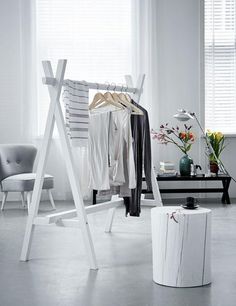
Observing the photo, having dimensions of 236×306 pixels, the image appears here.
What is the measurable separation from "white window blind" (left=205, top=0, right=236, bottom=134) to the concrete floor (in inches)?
92.0

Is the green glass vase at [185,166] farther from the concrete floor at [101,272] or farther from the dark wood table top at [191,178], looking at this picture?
the concrete floor at [101,272]

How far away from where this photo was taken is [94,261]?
381cm

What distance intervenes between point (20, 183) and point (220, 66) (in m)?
3.08

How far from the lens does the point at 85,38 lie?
754 centimetres

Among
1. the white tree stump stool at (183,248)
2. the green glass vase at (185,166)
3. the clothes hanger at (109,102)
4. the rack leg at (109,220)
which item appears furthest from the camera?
the green glass vase at (185,166)

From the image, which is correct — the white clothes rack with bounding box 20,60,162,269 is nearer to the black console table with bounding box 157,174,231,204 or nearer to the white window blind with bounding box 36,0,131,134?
the black console table with bounding box 157,174,231,204

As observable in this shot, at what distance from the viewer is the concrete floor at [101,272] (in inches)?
123

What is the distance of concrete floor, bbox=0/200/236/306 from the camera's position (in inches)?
123

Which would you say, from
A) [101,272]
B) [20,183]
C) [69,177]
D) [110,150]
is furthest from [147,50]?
[101,272]

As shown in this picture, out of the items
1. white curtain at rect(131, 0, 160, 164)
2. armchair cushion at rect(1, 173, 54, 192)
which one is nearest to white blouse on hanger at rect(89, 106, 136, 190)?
armchair cushion at rect(1, 173, 54, 192)

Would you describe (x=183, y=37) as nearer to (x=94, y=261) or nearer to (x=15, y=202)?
(x=15, y=202)

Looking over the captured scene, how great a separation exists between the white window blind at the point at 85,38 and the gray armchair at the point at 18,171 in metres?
0.64

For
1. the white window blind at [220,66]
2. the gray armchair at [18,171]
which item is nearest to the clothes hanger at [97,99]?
the gray armchair at [18,171]

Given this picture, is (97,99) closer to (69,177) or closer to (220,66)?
(69,177)
